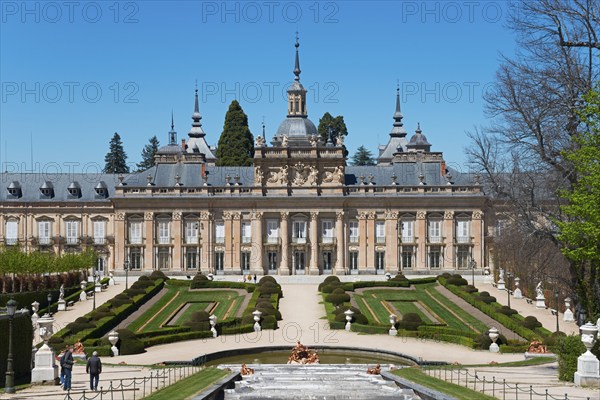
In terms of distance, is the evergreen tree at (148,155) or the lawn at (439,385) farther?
the evergreen tree at (148,155)

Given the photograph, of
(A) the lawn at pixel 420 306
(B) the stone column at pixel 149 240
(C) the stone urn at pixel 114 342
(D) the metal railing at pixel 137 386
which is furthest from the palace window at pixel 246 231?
(D) the metal railing at pixel 137 386

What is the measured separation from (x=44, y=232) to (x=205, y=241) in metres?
18.4

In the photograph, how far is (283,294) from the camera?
234 feet

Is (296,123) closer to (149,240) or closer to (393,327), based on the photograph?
(149,240)

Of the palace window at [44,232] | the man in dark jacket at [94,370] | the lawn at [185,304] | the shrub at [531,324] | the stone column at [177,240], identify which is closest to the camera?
the man in dark jacket at [94,370]

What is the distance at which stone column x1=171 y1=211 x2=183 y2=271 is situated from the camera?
87.8m

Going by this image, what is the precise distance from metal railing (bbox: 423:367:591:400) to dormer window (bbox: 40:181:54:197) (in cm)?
6479

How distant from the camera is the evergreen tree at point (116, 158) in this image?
132 metres

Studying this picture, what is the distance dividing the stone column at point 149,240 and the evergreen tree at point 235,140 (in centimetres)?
2507

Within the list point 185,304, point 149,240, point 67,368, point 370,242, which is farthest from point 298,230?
point 67,368

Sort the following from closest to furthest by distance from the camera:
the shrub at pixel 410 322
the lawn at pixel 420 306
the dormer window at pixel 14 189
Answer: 1. the shrub at pixel 410 322
2. the lawn at pixel 420 306
3. the dormer window at pixel 14 189

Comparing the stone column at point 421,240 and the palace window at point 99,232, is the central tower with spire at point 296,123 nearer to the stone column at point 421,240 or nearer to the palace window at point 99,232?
the stone column at point 421,240

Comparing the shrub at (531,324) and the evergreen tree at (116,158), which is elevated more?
the evergreen tree at (116,158)

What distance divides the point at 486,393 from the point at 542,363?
11.0 metres
